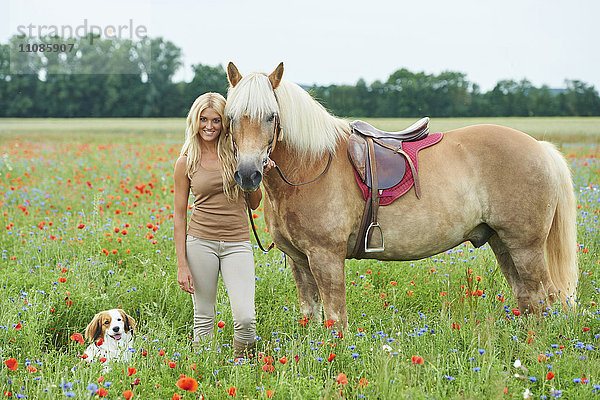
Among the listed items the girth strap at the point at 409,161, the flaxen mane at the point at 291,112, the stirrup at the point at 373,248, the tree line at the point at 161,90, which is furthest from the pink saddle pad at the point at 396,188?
the tree line at the point at 161,90

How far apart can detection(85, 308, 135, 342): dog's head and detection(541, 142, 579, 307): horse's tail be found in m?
3.70

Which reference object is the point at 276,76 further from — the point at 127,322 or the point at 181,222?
the point at 127,322

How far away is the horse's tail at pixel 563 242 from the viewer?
434cm

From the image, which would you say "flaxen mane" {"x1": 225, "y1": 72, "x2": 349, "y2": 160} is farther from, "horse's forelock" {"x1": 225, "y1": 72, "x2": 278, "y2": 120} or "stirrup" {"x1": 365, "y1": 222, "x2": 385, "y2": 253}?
"stirrup" {"x1": 365, "y1": 222, "x2": 385, "y2": 253}

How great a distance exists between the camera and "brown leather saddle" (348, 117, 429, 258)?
392 cm

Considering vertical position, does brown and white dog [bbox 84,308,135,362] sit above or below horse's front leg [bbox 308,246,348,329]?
below

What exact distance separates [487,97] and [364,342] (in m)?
35.2

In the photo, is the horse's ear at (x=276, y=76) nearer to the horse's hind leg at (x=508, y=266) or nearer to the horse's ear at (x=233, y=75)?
the horse's ear at (x=233, y=75)

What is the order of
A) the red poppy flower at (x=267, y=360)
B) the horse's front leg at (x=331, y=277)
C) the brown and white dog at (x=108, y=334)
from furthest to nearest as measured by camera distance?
the horse's front leg at (x=331, y=277) < the brown and white dog at (x=108, y=334) < the red poppy flower at (x=267, y=360)

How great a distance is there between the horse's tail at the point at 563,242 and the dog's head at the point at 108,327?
370 centimetres

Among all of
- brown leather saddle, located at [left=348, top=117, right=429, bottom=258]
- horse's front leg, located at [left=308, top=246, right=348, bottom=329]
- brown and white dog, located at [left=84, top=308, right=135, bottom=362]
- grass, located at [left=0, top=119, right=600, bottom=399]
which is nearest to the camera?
grass, located at [left=0, top=119, right=600, bottom=399]

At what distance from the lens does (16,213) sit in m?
7.78

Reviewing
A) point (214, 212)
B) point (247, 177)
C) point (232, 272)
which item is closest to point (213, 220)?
point (214, 212)

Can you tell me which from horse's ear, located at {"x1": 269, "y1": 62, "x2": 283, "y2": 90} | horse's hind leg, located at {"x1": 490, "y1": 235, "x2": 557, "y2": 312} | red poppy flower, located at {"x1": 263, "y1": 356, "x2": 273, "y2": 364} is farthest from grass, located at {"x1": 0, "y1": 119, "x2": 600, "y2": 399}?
horse's ear, located at {"x1": 269, "y1": 62, "x2": 283, "y2": 90}
